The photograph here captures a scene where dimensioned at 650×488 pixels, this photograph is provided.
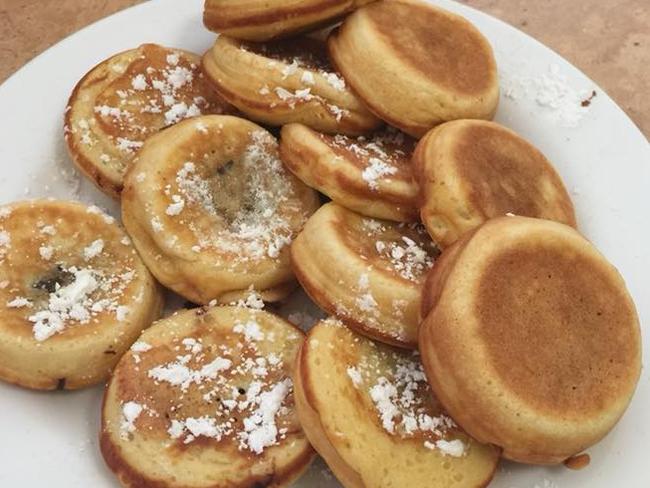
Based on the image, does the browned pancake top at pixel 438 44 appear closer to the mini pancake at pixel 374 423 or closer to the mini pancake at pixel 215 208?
the mini pancake at pixel 215 208

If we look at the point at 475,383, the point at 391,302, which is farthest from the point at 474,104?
the point at 475,383

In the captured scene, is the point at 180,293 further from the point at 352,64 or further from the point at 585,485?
the point at 585,485

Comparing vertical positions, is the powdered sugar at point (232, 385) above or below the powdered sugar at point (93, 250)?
below

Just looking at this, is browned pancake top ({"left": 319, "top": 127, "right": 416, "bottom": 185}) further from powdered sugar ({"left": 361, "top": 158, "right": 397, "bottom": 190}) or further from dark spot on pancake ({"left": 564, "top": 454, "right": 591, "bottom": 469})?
dark spot on pancake ({"left": 564, "top": 454, "right": 591, "bottom": 469})

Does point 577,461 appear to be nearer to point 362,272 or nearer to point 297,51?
point 362,272

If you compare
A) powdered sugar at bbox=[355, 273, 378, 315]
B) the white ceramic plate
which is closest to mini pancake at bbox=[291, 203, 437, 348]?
powdered sugar at bbox=[355, 273, 378, 315]

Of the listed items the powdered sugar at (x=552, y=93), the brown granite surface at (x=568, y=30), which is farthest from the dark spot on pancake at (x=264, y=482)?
the brown granite surface at (x=568, y=30)
